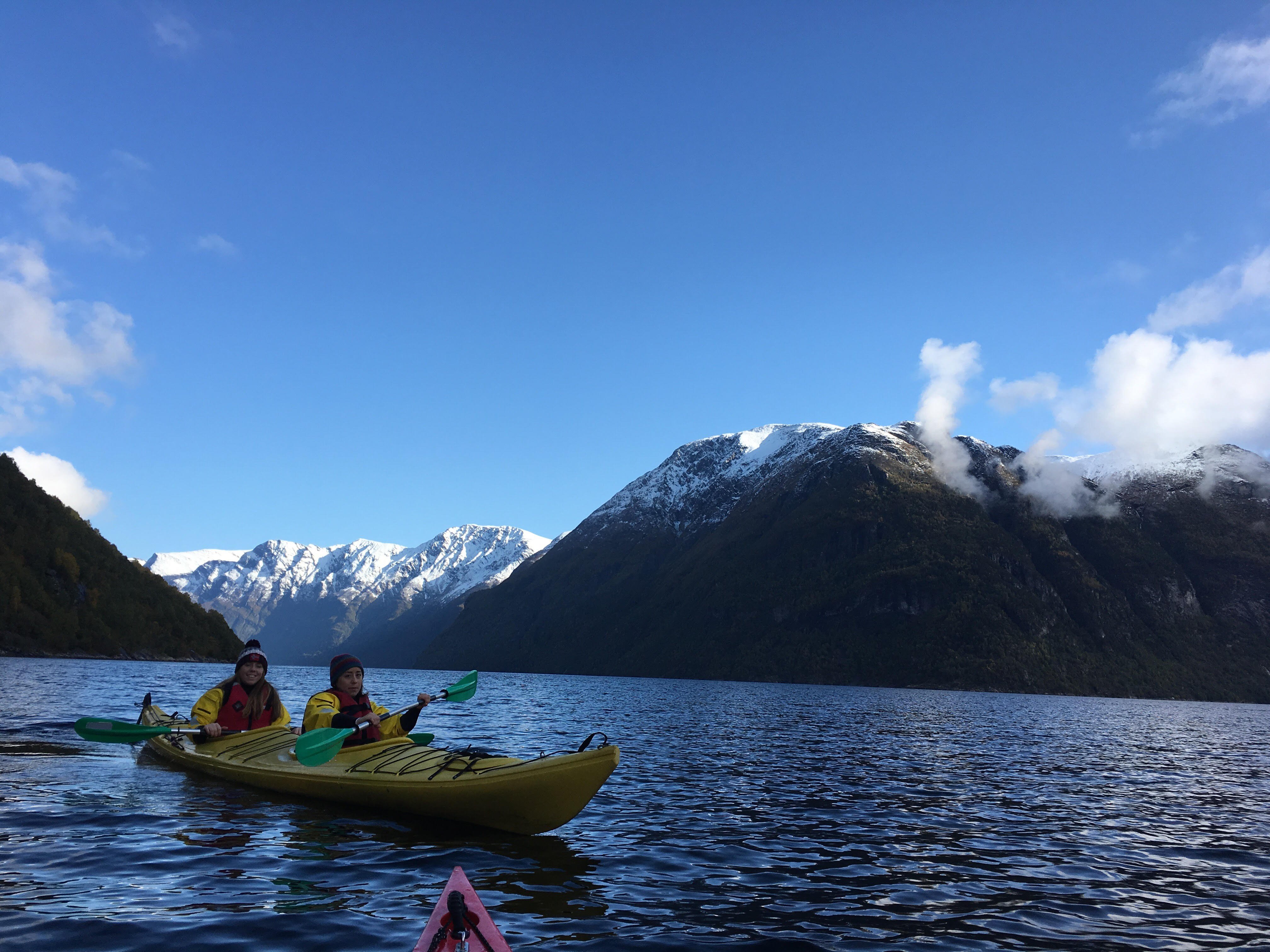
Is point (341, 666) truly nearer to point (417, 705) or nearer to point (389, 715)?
point (389, 715)

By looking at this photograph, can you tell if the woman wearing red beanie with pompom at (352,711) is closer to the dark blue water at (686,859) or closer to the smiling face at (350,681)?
the smiling face at (350,681)

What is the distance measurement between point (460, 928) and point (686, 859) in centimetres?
674

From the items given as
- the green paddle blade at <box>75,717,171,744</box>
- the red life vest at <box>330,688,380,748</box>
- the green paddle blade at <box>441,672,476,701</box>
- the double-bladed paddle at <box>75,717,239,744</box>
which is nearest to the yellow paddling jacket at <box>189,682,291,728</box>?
the double-bladed paddle at <box>75,717,239,744</box>

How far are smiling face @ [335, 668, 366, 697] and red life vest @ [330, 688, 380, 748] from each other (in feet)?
0.27

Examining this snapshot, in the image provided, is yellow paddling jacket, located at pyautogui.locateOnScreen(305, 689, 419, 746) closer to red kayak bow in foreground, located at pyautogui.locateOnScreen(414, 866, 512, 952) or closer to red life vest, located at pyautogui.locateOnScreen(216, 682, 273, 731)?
red life vest, located at pyautogui.locateOnScreen(216, 682, 273, 731)

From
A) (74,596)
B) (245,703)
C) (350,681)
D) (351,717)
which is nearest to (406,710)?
(350,681)

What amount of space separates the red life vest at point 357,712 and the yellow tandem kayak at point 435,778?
0.28 metres

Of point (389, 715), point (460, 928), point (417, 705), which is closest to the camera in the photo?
point (460, 928)

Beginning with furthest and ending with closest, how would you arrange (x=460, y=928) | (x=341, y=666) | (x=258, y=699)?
(x=258, y=699), (x=341, y=666), (x=460, y=928)

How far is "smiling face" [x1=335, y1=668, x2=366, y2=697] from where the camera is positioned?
16.7 m

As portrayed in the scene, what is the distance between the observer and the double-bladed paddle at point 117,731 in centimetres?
1848

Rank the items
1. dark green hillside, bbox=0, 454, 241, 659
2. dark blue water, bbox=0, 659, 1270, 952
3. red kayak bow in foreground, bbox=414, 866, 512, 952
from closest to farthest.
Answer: red kayak bow in foreground, bbox=414, 866, 512, 952
dark blue water, bbox=0, 659, 1270, 952
dark green hillside, bbox=0, 454, 241, 659

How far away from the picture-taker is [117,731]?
19.1m

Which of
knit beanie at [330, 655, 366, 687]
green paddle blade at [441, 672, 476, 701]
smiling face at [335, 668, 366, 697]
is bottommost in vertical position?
green paddle blade at [441, 672, 476, 701]
